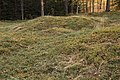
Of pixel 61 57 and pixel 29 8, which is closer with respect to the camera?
pixel 61 57

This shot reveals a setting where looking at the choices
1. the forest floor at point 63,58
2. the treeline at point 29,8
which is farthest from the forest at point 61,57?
the treeline at point 29,8

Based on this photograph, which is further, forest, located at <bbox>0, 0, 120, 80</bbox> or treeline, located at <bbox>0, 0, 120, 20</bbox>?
treeline, located at <bbox>0, 0, 120, 20</bbox>

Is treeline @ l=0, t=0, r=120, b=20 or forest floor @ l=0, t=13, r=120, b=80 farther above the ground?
treeline @ l=0, t=0, r=120, b=20

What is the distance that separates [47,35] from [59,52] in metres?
3.55

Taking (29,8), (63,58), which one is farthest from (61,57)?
(29,8)

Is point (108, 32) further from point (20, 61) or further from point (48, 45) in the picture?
point (20, 61)

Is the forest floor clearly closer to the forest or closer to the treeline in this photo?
the forest

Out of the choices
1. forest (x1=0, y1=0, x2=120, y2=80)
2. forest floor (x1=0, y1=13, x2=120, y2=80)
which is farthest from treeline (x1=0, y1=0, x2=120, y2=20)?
forest floor (x1=0, y1=13, x2=120, y2=80)

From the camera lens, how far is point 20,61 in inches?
290

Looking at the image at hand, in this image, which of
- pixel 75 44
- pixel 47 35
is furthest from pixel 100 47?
pixel 47 35

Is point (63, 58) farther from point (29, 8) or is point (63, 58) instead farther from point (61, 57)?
point (29, 8)

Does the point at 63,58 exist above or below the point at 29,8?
below

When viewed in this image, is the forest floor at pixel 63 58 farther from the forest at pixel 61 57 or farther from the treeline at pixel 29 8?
the treeline at pixel 29 8

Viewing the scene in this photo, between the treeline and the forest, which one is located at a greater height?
the treeline
